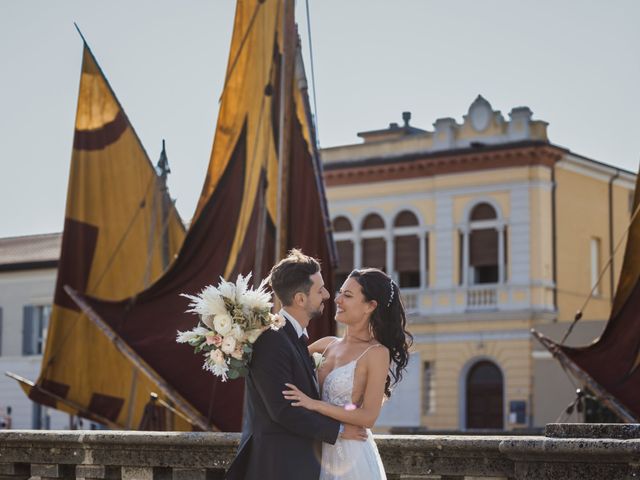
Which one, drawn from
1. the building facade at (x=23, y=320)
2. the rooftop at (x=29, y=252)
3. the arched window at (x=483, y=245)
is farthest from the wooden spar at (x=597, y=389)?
the building facade at (x=23, y=320)

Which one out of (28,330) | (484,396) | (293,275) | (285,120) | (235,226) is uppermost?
(285,120)

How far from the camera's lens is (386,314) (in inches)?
A: 228

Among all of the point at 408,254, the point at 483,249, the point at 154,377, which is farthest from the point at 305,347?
the point at 408,254

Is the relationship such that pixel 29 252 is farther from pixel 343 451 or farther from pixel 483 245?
pixel 343 451

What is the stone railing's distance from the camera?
21.1ft

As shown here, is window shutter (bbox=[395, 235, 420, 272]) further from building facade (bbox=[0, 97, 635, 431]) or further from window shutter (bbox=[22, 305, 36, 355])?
window shutter (bbox=[22, 305, 36, 355])

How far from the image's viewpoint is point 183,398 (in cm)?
1912

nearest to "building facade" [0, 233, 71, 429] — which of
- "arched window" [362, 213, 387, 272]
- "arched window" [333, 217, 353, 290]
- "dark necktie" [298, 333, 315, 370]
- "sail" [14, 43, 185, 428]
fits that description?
"arched window" [333, 217, 353, 290]

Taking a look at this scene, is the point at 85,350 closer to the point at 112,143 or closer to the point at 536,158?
the point at 112,143

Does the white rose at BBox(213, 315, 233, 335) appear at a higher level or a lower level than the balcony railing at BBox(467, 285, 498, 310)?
lower

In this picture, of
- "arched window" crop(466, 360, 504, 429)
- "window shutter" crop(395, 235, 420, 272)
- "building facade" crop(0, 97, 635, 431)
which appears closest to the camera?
"arched window" crop(466, 360, 504, 429)

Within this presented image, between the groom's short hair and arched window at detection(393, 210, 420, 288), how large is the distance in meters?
34.4

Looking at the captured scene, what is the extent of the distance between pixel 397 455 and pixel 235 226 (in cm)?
1200

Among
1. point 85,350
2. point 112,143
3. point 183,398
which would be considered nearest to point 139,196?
point 112,143
